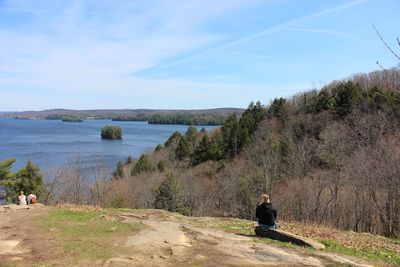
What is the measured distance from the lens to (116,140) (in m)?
153

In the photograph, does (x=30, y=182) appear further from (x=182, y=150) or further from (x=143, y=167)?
(x=182, y=150)

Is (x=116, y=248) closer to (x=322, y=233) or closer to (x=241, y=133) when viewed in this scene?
(x=322, y=233)

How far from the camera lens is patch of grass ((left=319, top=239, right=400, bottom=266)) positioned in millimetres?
13269

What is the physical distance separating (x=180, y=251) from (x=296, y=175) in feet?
126

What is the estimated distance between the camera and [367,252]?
14156 mm

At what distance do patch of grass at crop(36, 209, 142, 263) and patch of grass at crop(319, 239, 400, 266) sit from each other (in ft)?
21.0

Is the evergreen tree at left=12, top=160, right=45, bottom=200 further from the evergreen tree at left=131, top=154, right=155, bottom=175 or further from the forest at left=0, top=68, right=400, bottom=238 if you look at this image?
the evergreen tree at left=131, top=154, right=155, bottom=175

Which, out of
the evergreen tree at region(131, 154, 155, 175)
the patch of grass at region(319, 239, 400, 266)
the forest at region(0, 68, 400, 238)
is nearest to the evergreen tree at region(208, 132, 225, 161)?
the forest at region(0, 68, 400, 238)

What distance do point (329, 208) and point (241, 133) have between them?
3950 cm

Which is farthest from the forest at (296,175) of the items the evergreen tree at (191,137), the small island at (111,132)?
the small island at (111,132)

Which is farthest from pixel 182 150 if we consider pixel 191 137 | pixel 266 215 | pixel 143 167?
pixel 266 215

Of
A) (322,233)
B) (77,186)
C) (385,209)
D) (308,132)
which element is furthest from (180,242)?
(308,132)

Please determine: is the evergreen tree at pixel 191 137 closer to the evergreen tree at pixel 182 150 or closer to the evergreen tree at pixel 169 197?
the evergreen tree at pixel 182 150

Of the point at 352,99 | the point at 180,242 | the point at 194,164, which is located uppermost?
the point at 352,99
